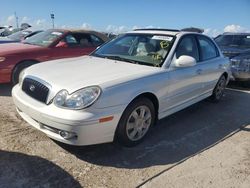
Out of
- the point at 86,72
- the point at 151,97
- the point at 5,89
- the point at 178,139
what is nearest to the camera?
the point at 86,72

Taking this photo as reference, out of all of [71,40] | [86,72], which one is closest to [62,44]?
[71,40]

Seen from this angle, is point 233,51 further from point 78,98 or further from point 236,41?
point 78,98

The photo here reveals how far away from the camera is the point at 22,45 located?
7.19 meters

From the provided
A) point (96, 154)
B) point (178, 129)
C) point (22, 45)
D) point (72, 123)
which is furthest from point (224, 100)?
point (22, 45)

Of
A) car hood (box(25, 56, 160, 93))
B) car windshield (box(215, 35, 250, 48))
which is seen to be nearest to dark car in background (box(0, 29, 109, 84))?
car hood (box(25, 56, 160, 93))

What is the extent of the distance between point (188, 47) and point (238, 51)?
4268mm

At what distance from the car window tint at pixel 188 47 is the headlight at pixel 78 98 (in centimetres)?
179

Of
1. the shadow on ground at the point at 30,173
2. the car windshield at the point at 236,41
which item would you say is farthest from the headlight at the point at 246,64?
the shadow on ground at the point at 30,173

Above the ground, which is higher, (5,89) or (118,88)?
(118,88)

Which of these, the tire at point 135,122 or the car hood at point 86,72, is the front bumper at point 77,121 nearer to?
the tire at point 135,122

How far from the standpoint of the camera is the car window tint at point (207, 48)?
5404 mm

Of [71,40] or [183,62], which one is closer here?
[183,62]

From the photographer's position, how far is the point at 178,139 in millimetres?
4312

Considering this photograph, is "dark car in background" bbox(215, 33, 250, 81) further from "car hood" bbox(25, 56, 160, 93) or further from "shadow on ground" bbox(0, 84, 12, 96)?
"shadow on ground" bbox(0, 84, 12, 96)
